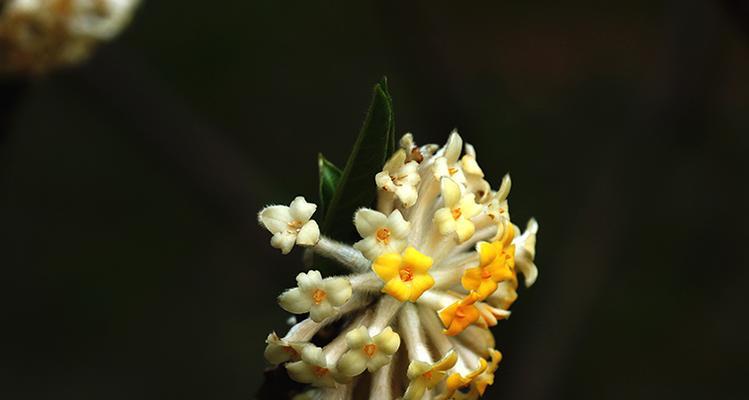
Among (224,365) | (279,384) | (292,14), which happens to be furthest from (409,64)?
(279,384)

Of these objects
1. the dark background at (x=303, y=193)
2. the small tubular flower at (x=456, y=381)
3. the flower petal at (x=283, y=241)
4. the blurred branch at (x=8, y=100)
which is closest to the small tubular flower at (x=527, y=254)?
the small tubular flower at (x=456, y=381)

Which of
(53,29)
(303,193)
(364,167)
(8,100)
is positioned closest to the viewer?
(364,167)

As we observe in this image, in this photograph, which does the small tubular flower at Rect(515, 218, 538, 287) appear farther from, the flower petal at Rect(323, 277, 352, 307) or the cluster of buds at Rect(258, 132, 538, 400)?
the flower petal at Rect(323, 277, 352, 307)

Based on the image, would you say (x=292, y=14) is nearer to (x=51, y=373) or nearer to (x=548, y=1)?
(x=548, y=1)

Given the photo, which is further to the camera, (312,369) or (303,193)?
(303,193)

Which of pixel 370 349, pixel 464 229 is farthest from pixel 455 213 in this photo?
pixel 370 349

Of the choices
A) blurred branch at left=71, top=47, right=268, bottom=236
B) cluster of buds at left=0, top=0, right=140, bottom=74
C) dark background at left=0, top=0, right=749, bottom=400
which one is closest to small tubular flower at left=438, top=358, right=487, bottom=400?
cluster of buds at left=0, top=0, right=140, bottom=74

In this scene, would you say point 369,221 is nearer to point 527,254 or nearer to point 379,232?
point 379,232
